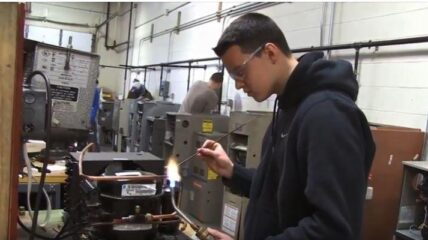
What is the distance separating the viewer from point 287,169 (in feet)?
3.01

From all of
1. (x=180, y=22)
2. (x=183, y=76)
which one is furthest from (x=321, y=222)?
(x=180, y=22)

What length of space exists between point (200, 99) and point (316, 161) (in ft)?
12.6

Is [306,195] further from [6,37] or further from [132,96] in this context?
[132,96]

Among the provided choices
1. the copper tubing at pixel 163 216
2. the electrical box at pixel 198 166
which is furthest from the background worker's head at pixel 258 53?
the electrical box at pixel 198 166

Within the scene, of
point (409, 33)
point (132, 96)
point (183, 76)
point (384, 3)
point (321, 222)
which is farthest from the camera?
point (132, 96)

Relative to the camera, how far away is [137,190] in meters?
1.11

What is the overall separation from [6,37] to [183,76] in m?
5.36

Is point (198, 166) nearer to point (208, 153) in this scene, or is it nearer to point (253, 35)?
point (208, 153)

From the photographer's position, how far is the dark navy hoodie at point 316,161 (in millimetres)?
826

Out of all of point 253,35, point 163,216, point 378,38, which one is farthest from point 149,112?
point 253,35

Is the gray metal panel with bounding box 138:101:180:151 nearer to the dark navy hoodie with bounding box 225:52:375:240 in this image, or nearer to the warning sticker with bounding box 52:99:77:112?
the warning sticker with bounding box 52:99:77:112

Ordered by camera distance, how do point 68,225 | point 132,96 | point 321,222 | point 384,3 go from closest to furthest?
point 321,222
point 68,225
point 384,3
point 132,96

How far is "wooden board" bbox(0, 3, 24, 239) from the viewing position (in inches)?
39.1

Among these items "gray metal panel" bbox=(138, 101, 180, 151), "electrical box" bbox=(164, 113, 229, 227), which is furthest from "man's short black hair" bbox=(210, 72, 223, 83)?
"gray metal panel" bbox=(138, 101, 180, 151)
